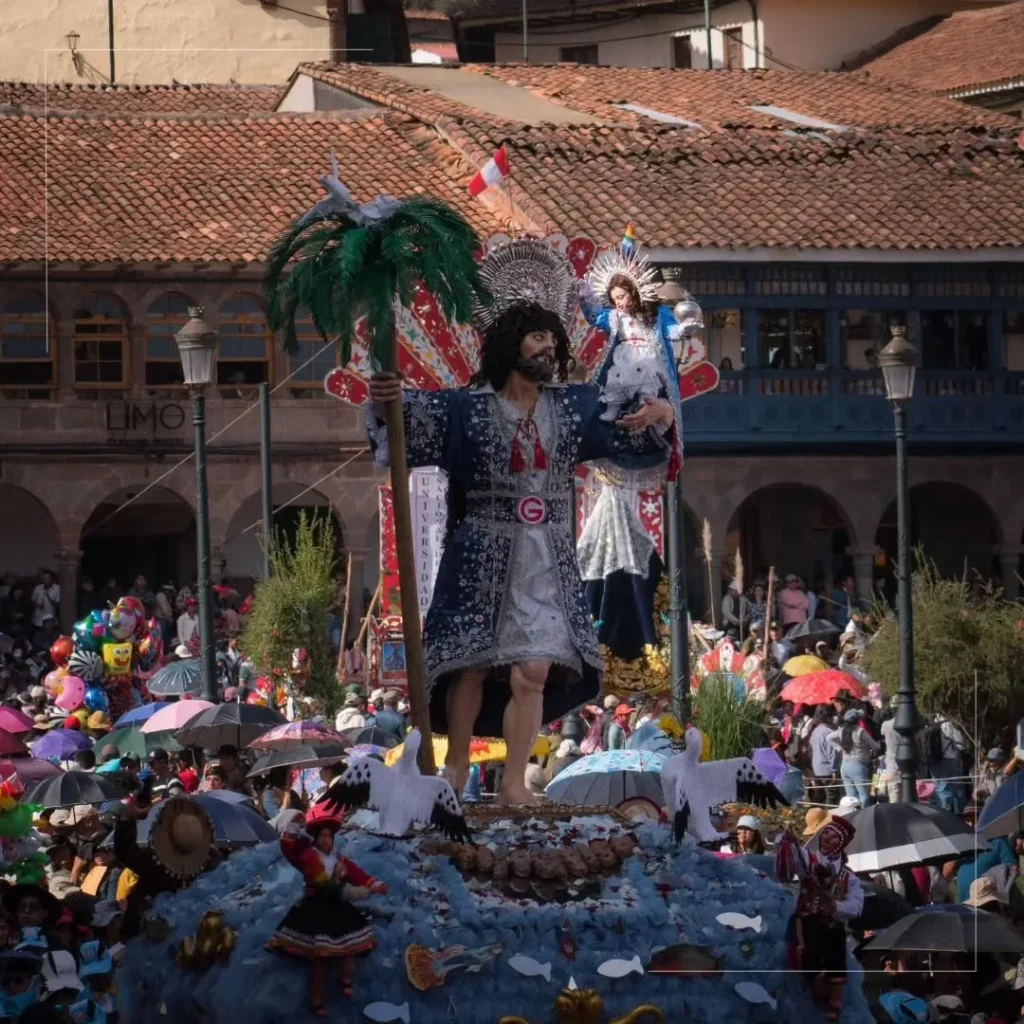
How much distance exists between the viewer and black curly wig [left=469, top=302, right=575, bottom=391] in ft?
40.3

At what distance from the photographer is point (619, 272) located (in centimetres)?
1380

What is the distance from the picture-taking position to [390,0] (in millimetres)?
50094

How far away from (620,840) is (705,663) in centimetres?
1272

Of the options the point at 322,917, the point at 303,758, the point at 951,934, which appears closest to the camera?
the point at 322,917

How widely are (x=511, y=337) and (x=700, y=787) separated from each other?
1.99 meters

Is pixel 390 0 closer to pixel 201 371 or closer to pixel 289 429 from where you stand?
pixel 289 429

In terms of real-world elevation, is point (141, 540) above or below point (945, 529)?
above

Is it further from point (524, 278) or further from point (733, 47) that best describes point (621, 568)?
point (733, 47)

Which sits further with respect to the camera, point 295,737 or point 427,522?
point 295,737

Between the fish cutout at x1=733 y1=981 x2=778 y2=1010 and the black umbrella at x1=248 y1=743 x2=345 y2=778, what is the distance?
7.28 m

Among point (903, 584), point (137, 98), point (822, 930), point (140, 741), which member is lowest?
point (140, 741)

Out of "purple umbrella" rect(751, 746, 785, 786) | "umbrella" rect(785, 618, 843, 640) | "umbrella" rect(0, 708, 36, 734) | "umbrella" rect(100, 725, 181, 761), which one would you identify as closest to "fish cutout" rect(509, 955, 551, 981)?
"purple umbrella" rect(751, 746, 785, 786)

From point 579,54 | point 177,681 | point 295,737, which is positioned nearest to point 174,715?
point 295,737

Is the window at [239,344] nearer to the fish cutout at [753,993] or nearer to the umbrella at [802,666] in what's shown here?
the umbrella at [802,666]
